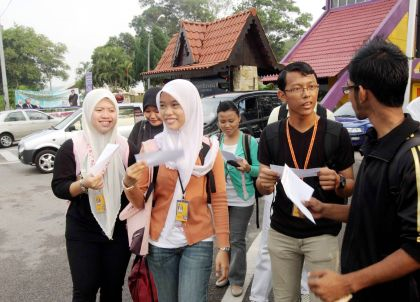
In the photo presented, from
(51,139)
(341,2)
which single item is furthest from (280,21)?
(51,139)

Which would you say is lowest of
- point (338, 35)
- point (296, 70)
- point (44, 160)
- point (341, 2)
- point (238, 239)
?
point (44, 160)

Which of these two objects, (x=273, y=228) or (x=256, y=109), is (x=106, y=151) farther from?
(x=256, y=109)

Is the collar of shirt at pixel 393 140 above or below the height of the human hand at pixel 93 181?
above

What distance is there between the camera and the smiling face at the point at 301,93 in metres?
2.12

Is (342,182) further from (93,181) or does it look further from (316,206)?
(93,181)

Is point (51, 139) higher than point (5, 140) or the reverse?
higher

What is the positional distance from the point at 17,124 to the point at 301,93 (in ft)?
46.6

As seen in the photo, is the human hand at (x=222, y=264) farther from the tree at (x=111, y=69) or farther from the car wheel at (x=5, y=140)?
the tree at (x=111, y=69)

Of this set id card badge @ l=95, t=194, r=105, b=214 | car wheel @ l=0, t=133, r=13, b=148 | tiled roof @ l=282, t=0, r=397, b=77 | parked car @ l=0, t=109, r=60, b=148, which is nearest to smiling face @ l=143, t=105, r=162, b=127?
id card badge @ l=95, t=194, r=105, b=214

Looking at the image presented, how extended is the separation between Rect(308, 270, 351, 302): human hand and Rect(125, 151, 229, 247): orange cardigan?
880 millimetres

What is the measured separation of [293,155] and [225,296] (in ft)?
5.80

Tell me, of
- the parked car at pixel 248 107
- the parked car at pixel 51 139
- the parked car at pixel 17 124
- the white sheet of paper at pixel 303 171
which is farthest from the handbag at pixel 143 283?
the parked car at pixel 17 124

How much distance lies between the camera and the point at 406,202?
49.6 inches

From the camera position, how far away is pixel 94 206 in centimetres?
234
